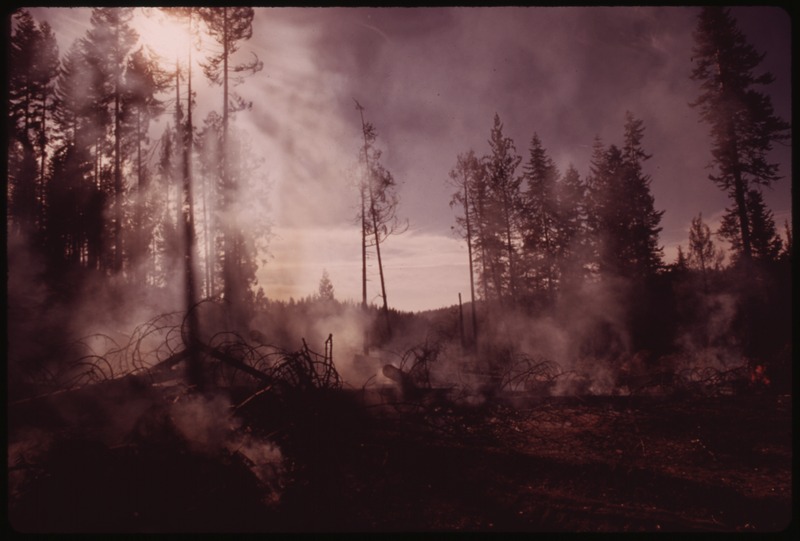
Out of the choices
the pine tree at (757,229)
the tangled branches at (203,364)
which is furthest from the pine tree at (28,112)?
the pine tree at (757,229)

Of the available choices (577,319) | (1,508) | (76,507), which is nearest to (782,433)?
(76,507)

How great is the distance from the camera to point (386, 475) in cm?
477

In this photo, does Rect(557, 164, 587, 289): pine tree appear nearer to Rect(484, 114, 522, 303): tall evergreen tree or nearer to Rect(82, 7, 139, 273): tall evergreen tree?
Rect(484, 114, 522, 303): tall evergreen tree

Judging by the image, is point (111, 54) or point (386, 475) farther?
point (111, 54)

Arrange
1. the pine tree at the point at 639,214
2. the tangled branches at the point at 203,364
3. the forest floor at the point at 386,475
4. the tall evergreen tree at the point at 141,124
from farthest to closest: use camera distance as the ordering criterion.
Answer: the pine tree at the point at 639,214 → the tall evergreen tree at the point at 141,124 → the tangled branches at the point at 203,364 → the forest floor at the point at 386,475

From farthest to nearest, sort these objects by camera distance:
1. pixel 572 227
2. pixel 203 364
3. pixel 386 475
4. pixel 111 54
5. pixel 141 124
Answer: pixel 572 227
pixel 141 124
pixel 111 54
pixel 203 364
pixel 386 475

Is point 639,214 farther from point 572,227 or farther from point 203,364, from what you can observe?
point 203,364

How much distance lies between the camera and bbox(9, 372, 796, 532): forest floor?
3764mm

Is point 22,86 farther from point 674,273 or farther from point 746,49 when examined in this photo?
point 674,273

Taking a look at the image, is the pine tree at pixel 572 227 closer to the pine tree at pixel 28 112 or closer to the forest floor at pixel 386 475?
the forest floor at pixel 386 475

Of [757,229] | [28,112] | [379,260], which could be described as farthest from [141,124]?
[757,229]

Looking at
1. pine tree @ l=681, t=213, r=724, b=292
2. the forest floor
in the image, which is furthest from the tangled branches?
pine tree @ l=681, t=213, r=724, b=292

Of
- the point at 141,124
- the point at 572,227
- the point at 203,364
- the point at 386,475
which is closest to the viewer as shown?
the point at 386,475

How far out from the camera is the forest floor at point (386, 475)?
3.76 metres
